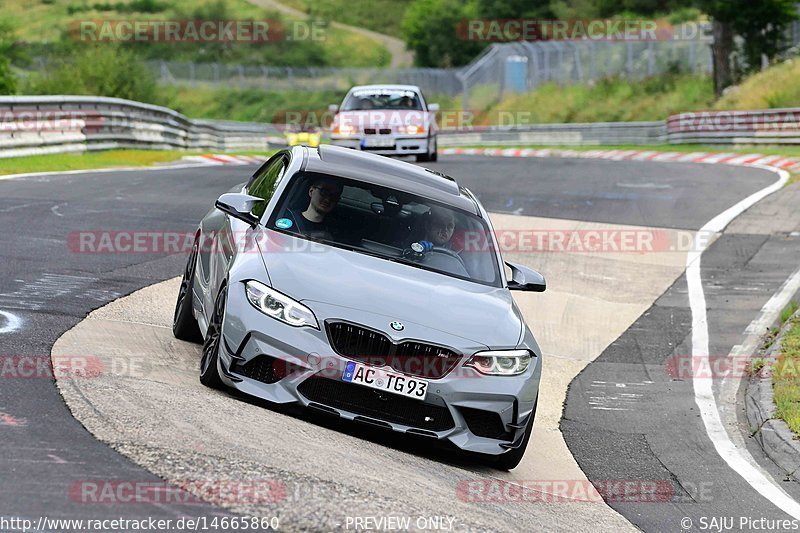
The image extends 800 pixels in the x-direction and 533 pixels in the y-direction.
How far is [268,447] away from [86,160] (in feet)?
63.9

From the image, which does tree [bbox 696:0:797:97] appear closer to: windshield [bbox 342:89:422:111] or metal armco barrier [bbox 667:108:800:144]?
metal armco barrier [bbox 667:108:800:144]

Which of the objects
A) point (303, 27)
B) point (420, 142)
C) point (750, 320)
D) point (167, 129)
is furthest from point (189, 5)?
point (750, 320)

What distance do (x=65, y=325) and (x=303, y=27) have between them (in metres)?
102

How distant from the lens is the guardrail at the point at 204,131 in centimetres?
2325

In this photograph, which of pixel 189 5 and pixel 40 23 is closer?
pixel 40 23

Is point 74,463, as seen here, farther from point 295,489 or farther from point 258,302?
point 258,302

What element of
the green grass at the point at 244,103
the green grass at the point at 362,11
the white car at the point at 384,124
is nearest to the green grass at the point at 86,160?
the white car at the point at 384,124

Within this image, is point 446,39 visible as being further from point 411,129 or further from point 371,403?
point 371,403

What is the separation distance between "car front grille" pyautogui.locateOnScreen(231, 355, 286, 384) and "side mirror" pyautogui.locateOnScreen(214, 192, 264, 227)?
4.20 ft

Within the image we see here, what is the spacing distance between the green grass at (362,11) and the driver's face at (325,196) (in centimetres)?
12098

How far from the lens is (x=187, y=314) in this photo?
902 centimetres

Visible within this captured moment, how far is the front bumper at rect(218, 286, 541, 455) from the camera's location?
7051mm

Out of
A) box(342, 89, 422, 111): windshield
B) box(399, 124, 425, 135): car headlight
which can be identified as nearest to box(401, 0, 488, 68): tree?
box(342, 89, 422, 111): windshield

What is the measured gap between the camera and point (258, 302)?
721cm
